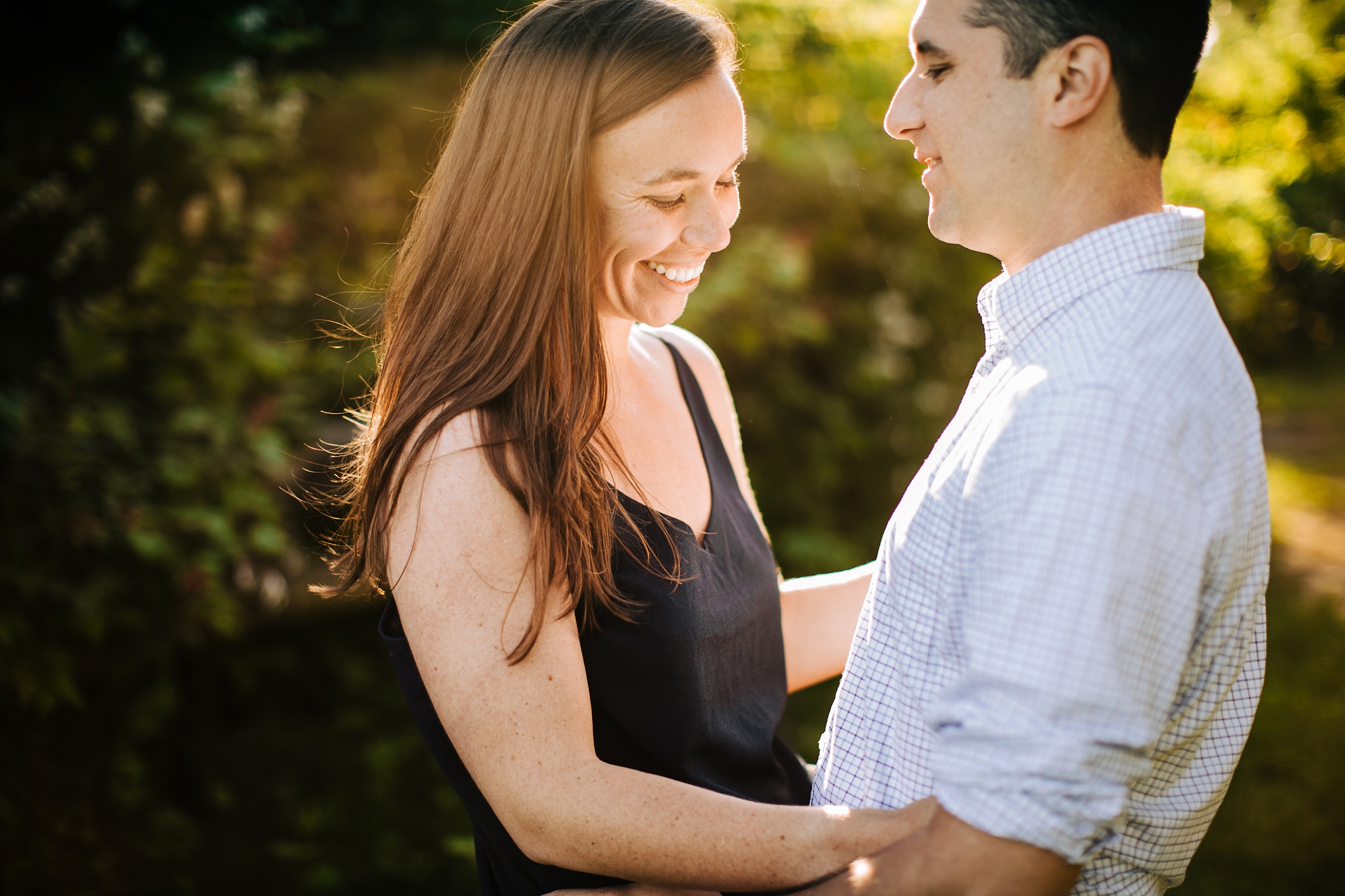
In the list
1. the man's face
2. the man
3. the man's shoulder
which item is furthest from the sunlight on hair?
the man's face

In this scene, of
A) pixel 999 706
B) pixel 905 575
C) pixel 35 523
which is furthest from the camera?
pixel 35 523

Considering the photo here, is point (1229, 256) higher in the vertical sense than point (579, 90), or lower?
lower

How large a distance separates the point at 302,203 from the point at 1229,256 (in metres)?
4.30

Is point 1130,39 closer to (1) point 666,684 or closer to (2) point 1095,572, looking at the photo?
(2) point 1095,572

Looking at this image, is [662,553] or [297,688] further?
[297,688]

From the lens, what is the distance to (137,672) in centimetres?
344

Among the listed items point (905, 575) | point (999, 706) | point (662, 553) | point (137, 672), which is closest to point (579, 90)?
point (662, 553)

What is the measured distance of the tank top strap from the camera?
2.00 meters

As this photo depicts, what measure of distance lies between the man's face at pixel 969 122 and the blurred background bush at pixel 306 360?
1574mm

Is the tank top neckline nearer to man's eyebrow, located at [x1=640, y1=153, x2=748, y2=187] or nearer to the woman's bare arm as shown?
the woman's bare arm

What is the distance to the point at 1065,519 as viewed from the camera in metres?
1.07

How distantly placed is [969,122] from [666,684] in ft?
3.58

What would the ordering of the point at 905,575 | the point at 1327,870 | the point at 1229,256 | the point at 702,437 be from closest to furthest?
the point at 905,575, the point at 702,437, the point at 1327,870, the point at 1229,256

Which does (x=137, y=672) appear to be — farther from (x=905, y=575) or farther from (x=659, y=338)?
(x=905, y=575)
